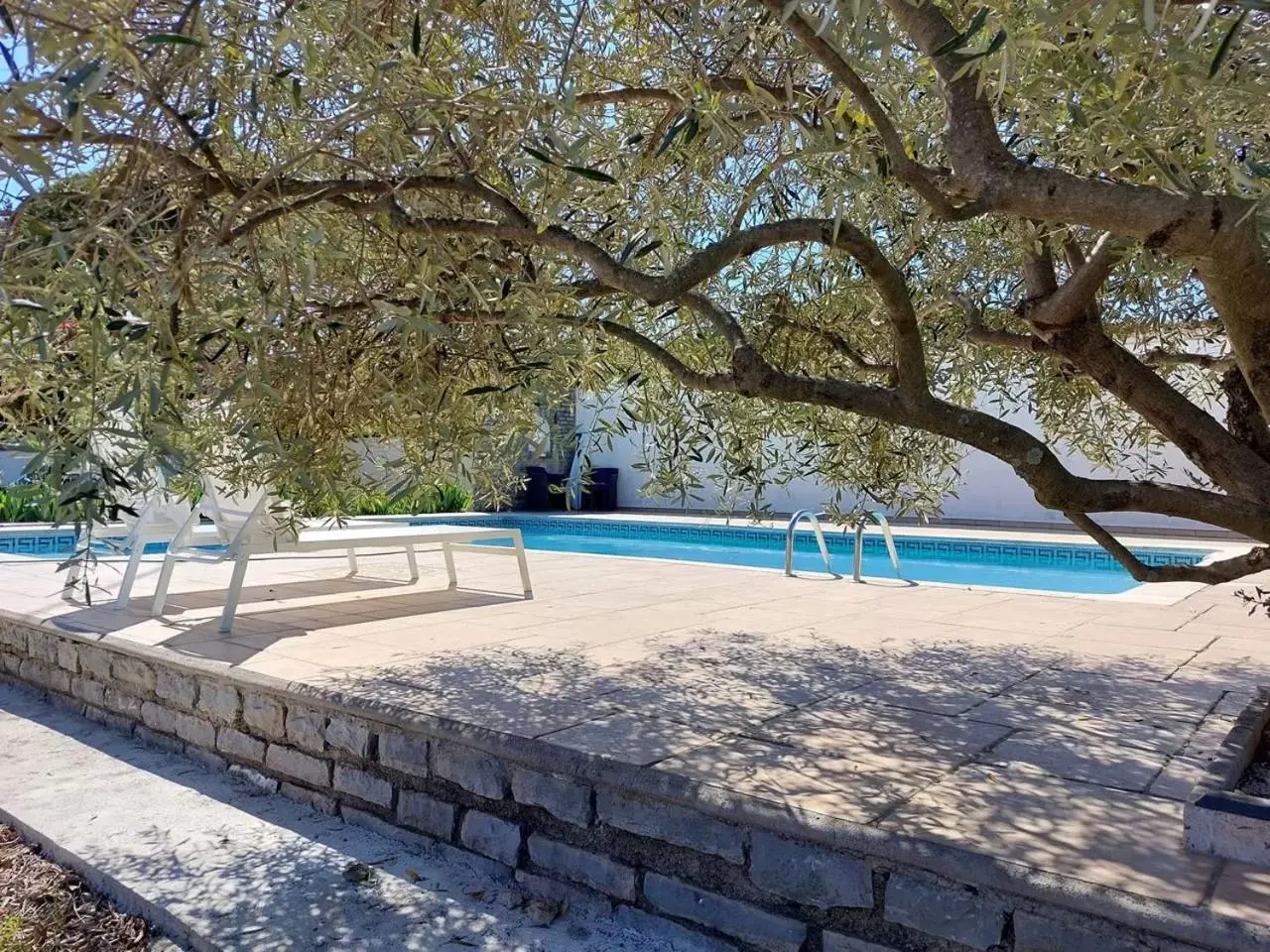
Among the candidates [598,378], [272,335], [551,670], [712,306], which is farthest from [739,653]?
[272,335]

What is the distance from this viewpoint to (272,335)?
2.72 meters

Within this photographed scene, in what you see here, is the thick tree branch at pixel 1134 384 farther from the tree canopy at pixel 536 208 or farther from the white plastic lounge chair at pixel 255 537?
the white plastic lounge chair at pixel 255 537

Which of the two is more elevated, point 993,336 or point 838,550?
point 993,336

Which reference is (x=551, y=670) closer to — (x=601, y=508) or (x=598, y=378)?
(x=598, y=378)

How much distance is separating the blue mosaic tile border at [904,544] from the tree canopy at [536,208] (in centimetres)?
715

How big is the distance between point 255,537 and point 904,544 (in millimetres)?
9196

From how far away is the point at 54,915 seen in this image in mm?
3236

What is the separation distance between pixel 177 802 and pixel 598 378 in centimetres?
244

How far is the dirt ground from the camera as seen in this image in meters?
3.07

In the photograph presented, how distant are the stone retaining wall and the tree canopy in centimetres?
100

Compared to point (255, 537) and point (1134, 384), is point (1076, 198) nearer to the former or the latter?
point (1134, 384)

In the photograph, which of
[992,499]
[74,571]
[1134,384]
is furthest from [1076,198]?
[992,499]

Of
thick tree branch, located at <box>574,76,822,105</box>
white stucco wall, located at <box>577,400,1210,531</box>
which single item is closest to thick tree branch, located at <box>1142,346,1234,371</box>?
thick tree branch, located at <box>574,76,822,105</box>

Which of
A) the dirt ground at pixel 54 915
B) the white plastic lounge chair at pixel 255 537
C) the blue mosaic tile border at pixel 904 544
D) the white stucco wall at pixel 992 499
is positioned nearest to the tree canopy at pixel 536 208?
the dirt ground at pixel 54 915
